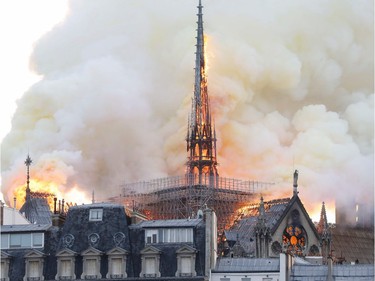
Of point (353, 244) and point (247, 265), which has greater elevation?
point (353, 244)

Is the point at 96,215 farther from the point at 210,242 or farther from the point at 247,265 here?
the point at 247,265

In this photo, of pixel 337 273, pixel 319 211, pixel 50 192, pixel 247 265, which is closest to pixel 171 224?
pixel 247 265

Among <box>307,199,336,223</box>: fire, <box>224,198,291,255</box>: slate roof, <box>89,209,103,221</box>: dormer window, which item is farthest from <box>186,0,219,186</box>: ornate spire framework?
<box>89,209,103,221</box>: dormer window

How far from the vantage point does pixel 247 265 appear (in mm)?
108312

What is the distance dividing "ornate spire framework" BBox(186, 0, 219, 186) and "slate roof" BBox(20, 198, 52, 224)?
1481cm

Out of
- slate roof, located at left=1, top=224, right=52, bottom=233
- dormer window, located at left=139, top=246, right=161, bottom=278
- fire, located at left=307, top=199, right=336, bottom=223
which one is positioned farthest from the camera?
fire, located at left=307, top=199, right=336, bottom=223

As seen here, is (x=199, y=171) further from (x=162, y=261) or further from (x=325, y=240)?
(x=162, y=261)

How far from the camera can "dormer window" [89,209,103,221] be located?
364 feet

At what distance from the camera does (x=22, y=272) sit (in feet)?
362

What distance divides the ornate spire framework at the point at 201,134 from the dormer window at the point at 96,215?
185ft

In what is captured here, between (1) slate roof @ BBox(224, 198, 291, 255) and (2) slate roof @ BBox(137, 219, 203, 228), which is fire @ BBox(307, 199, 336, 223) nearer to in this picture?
(1) slate roof @ BBox(224, 198, 291, 255)

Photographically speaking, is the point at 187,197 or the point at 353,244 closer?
the point at 187,197

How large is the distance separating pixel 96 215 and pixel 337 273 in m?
16.0

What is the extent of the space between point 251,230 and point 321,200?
50.0ft
